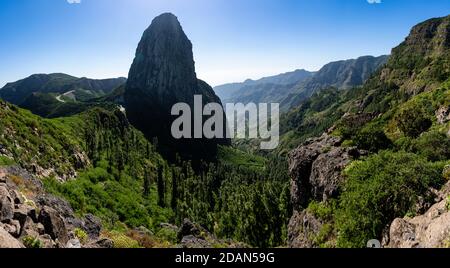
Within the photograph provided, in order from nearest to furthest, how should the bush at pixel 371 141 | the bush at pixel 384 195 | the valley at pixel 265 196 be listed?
the valley at pixel 265 196, the bush at pixel 384 195, the bush at pixel 371 141

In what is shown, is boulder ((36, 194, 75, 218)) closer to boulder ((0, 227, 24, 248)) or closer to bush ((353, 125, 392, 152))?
boulder ((0, 227, 24, 248))

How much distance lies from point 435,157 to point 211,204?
128279 mm

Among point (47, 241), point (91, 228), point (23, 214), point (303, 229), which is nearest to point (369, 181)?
point (303, 229)

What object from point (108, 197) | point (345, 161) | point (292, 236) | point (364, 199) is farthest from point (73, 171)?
point (364, 199)

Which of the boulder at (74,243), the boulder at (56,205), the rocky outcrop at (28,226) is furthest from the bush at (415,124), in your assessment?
the rocky outcrop at (28,226)

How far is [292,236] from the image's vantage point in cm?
5981

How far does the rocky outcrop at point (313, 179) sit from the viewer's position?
48.6 metres

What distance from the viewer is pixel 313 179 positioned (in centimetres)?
5656

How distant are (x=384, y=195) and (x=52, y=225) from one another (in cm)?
2762

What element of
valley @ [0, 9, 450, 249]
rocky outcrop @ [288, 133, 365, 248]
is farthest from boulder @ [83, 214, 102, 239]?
rocky outcrop @ [288, 133, 365, 248]

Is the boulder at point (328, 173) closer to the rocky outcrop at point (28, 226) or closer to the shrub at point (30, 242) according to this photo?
the rocky outcrop at point (28, 226)

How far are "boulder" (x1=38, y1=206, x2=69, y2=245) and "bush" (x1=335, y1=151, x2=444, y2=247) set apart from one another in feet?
82.3

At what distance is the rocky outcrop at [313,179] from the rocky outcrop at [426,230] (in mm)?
19316
